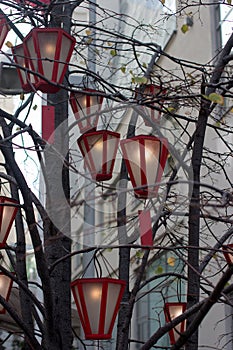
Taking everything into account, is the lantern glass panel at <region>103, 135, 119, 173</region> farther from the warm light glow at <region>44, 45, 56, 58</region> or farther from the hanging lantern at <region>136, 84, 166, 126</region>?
the warm light glow at <region>44, 45, 56, 58</region>

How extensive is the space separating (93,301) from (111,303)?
0.12 m

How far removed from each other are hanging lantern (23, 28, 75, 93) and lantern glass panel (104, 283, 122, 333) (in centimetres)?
139

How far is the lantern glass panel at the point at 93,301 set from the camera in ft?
16.1

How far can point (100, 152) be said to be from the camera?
518 centimetres

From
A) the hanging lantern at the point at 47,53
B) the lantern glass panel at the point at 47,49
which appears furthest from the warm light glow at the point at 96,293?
the lantern glass panel at the point at 47,49

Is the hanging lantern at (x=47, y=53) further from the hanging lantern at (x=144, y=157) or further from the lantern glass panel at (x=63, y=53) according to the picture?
the hanging lantern at (x=144, y=157)

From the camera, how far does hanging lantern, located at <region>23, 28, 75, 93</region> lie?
517cm

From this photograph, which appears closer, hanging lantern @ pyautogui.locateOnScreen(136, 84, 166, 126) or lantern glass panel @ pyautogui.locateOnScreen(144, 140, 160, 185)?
lantern glass panel @ pyautogui.locateOnScreen(144, 140, 160, 185)

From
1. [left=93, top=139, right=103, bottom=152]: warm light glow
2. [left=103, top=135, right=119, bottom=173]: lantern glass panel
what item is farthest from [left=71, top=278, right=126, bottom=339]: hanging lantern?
[left=93, top=139, right=103, bottom=152]: warm light glow

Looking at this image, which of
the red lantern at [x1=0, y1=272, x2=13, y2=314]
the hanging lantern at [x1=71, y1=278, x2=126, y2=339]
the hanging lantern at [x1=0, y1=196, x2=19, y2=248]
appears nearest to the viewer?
the hanging lantern at [x1=71, y1=278, x2=126, y2=339]

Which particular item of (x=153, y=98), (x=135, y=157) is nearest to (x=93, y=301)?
(x=135, y=157)

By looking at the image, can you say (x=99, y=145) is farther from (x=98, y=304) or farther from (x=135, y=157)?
(x=98, y=304)

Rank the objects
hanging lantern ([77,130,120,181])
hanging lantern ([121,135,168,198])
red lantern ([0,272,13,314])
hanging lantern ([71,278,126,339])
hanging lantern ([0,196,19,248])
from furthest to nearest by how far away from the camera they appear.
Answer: red lantern ([0,272,13,314]) → hanging lantern ([0,196,19,248]) → hanging lantern ([77,130,120,181]) → hanging lantern ([71,278,126,339]) → hanging lantern ([121,135,168,198])

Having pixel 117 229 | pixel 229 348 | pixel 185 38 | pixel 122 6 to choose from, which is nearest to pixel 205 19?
pixel 185 38
